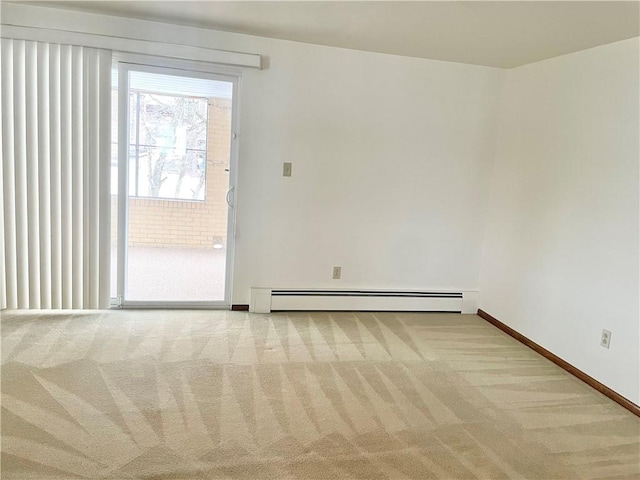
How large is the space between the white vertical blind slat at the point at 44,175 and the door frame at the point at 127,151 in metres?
0.46

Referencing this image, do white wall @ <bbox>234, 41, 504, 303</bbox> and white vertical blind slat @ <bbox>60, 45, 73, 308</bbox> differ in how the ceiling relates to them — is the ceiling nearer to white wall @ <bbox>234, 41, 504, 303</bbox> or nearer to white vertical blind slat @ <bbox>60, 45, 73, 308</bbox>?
→ white wall @ <bbox>234, 41, 504, 303</bbox>

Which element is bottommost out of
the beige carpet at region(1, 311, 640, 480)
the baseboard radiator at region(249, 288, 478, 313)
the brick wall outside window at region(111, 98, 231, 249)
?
the beige carpet at region(1, 311, 640, 480)

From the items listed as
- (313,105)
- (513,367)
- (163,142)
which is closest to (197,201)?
(163,142)

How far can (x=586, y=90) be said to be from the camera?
3061 millimetres

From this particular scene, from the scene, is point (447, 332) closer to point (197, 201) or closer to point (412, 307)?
point (412, 307)

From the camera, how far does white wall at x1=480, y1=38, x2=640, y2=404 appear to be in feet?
9.00

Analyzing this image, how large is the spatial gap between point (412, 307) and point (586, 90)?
2.13 meters

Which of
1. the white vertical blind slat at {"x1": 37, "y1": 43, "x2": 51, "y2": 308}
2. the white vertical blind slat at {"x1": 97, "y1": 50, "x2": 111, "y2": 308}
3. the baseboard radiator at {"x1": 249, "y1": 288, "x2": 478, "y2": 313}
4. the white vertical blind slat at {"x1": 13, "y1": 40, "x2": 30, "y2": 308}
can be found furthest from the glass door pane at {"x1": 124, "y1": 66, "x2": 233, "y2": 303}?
the white vertical blind slat at {"x1": 13, "y1": 40, "x2": 30, "y2": 308}

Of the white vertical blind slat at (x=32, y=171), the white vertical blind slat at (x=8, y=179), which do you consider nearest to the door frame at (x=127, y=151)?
the white vertical blind slat at (x=32, y=171)

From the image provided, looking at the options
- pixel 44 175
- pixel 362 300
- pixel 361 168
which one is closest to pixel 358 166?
pixel 361 168

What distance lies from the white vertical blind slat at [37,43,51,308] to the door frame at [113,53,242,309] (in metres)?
0.46

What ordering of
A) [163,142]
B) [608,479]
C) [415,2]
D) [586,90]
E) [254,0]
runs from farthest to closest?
[163,142]
[586,90]
[254,0]
[415,2]
[608,479]

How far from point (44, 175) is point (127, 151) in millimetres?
587

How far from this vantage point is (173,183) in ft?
11.9
